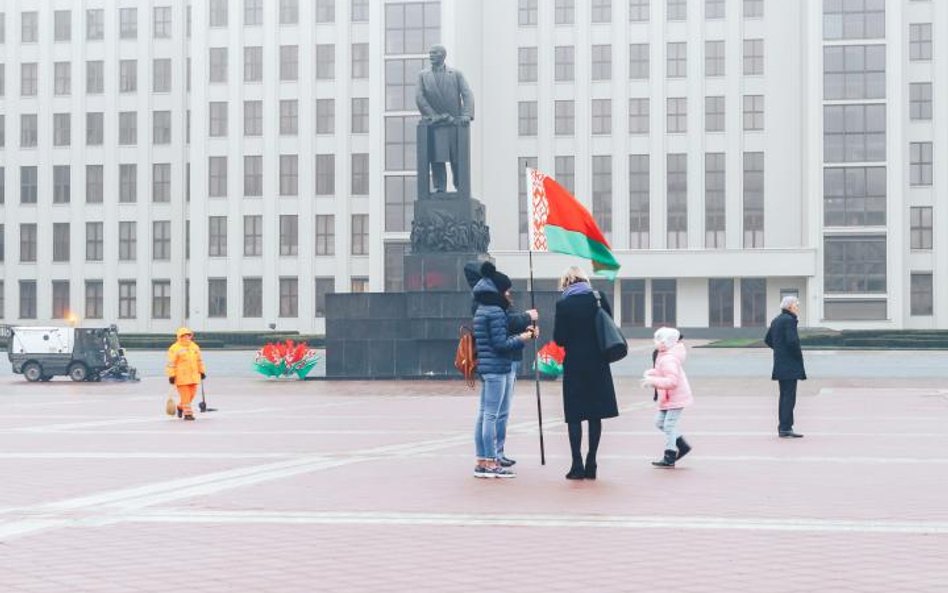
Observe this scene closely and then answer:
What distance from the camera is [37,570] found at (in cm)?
764

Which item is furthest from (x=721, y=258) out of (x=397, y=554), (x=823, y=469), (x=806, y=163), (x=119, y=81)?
(x=397, y=554)

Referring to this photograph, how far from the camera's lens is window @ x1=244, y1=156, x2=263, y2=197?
3201 inches

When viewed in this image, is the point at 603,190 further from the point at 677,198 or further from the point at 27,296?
the point at 27,296

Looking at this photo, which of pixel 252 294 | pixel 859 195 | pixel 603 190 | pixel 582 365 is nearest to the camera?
pixel 582 365

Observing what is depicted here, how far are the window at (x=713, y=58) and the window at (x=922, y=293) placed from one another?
15816 mm

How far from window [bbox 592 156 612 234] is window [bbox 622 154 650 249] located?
120 cm

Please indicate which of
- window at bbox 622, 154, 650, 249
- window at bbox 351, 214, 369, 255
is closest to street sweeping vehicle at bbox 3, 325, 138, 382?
window at bbox 351, 214, 369, 255

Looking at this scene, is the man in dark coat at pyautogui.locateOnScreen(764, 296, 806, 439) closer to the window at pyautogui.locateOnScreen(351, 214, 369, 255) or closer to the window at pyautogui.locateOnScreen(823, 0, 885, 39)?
the window at pyautogui.locateOnScreen(823, 0, 885, 39)

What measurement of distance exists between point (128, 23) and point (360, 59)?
1530 centimetres

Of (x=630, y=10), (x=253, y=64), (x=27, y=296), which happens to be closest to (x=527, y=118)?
(x=630, y=10)

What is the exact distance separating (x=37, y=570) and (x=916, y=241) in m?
73.9

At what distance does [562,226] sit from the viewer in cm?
1464

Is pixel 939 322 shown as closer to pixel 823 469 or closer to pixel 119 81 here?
pixel 119 81

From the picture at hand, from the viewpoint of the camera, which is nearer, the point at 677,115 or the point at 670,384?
the point at 670,384
